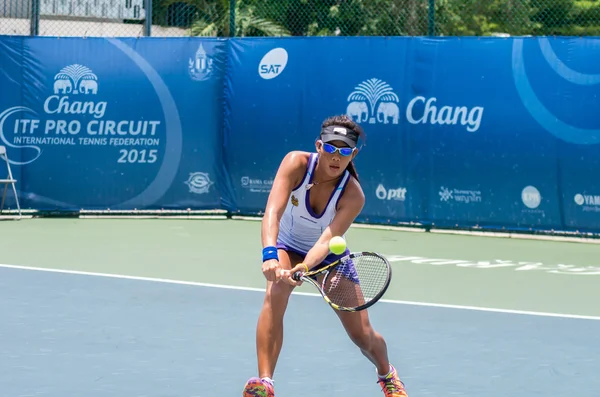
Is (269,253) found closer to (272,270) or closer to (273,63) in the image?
(272,270)

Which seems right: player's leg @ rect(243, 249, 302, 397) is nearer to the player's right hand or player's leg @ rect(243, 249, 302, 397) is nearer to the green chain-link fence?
the player's right hand

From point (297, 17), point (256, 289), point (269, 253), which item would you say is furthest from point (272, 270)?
point (297, 17)

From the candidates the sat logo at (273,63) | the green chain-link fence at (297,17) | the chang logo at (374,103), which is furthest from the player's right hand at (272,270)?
the green chain-link fence at (297,17)

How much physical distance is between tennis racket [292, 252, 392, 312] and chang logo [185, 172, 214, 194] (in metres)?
9.89

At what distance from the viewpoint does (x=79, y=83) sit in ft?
50.3

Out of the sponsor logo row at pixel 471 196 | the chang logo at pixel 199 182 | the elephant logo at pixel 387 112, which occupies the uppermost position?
the elephant logo at pixel 387 112

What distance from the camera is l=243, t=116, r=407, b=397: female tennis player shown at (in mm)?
5570

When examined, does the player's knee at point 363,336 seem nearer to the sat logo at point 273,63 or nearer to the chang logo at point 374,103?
the chang logo at point 374,103

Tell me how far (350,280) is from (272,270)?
507 mm

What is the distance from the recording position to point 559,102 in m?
13.1

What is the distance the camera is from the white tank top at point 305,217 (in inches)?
227

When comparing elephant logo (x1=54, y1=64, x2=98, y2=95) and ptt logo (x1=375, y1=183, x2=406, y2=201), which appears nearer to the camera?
ptt logo (x1=375, y1=183, x2=406, y2=201)

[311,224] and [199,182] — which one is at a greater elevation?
[311,224]

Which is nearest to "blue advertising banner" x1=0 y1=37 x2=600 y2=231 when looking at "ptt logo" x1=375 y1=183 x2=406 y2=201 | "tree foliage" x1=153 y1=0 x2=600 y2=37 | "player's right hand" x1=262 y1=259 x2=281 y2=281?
"ptt logo" x1=375 y1=183 x2=406 y2=201
